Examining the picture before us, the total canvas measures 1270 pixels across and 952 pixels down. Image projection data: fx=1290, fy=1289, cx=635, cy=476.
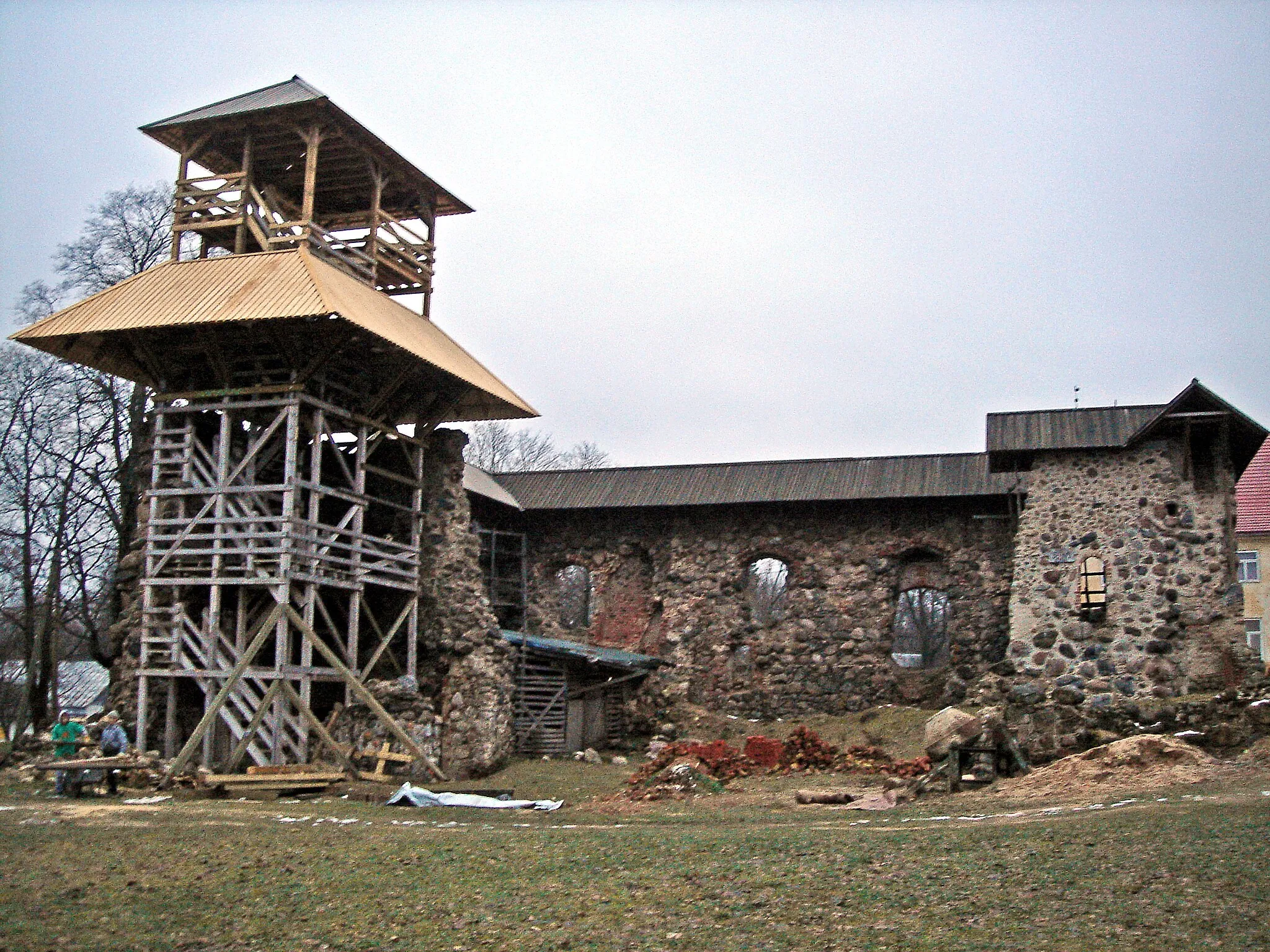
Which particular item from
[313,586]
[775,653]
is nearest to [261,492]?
[313,586]

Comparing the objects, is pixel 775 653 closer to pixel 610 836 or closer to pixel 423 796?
pixel 423 796

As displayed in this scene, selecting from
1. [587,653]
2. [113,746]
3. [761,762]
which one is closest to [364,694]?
[113,746]

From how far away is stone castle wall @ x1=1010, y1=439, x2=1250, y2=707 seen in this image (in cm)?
2052

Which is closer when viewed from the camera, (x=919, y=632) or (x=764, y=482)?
(x=764, y=482)

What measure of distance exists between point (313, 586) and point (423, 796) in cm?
476

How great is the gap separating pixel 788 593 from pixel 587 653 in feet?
16.5

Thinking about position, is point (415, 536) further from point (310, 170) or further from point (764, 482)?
point (764, 482)

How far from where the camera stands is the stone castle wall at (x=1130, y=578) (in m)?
20.5

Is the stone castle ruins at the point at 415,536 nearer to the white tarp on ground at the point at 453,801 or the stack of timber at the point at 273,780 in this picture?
the stack of timber at the point at 273,780

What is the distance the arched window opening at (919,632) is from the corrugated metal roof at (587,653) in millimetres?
20813

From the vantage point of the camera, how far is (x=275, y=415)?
20.4 metres

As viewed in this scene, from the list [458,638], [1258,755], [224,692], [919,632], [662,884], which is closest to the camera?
[662,884]

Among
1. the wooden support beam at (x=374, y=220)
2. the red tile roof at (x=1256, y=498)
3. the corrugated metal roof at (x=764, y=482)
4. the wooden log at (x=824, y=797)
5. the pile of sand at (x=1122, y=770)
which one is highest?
the wooden support beam at (x=374, y=220)

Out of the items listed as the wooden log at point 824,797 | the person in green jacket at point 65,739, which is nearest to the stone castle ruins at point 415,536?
the person in green jacket at point 65,739
